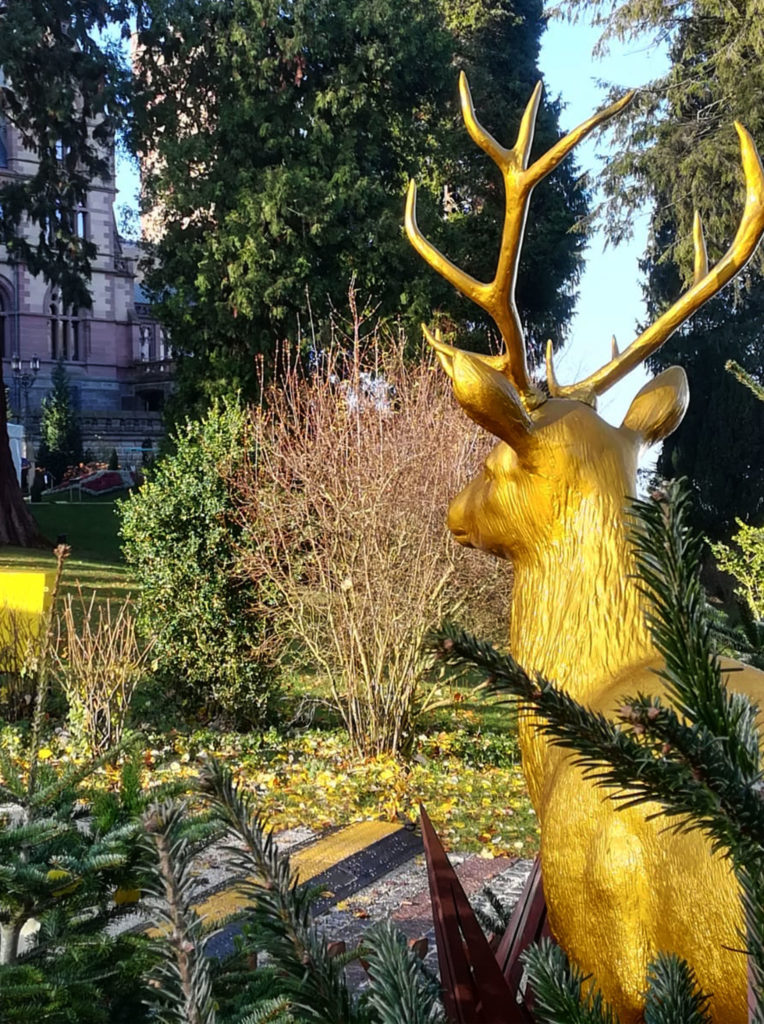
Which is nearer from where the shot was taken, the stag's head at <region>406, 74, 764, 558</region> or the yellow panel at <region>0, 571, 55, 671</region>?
the stag's head at <region>406, 74, 764, 558</region>

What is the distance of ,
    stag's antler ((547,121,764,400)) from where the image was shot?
2.31m

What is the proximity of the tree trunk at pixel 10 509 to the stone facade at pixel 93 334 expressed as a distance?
2621 cm

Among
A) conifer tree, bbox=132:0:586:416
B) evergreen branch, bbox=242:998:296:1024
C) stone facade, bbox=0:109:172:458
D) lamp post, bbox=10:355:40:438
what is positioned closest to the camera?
evergreen branch, bbox=242:998:296:1024

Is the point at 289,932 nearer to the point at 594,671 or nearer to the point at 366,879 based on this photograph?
the point at 594,671

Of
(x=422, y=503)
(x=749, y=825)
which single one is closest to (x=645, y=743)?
(x=749, y=825)

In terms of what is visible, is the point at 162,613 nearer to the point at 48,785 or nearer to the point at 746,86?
the point at 48,785

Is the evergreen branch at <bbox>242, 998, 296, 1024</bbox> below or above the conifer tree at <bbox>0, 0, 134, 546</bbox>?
below

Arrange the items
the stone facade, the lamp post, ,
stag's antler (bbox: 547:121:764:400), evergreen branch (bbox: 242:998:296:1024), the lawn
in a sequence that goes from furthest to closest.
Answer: the stone facade → the lamp post → the lawn → ,
    stag's antler (bbox: 547:121:764:400) → evergreen branch (bbox: 242:998:296:1024)

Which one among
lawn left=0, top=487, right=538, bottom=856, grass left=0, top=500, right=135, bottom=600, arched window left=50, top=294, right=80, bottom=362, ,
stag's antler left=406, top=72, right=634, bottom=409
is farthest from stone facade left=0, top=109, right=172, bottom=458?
,
    stag's antler left=406, top=72, right=634, bottom=409

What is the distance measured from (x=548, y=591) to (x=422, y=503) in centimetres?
623

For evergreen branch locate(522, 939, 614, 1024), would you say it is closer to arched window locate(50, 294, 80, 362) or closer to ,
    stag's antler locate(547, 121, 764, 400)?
,
    stag's antler locate(547, 121, 764, 400)

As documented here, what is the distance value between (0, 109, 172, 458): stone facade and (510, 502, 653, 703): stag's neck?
152 feet

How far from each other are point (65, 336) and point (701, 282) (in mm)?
53061

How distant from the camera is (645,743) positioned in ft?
2.87
